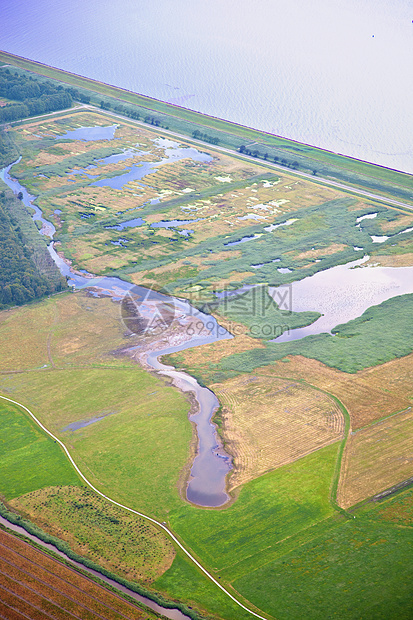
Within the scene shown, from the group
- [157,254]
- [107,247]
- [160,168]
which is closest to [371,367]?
[157,254]

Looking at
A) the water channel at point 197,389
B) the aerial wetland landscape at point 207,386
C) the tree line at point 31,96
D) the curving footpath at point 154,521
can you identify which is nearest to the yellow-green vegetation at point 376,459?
the aerial wetland landscape at point 207,386

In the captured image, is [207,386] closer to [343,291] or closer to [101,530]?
[101,530]

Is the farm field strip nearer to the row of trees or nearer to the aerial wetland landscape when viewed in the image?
the aerial wetland landscape

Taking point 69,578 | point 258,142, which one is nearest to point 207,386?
point 69,578

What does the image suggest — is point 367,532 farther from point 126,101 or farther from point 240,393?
point 126,101

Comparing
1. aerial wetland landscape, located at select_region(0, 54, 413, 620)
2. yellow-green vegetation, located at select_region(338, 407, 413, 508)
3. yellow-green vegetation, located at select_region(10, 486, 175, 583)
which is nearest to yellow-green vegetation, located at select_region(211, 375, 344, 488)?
aerial wetland landscape, located at select_region(0, 54, 413, 620)
